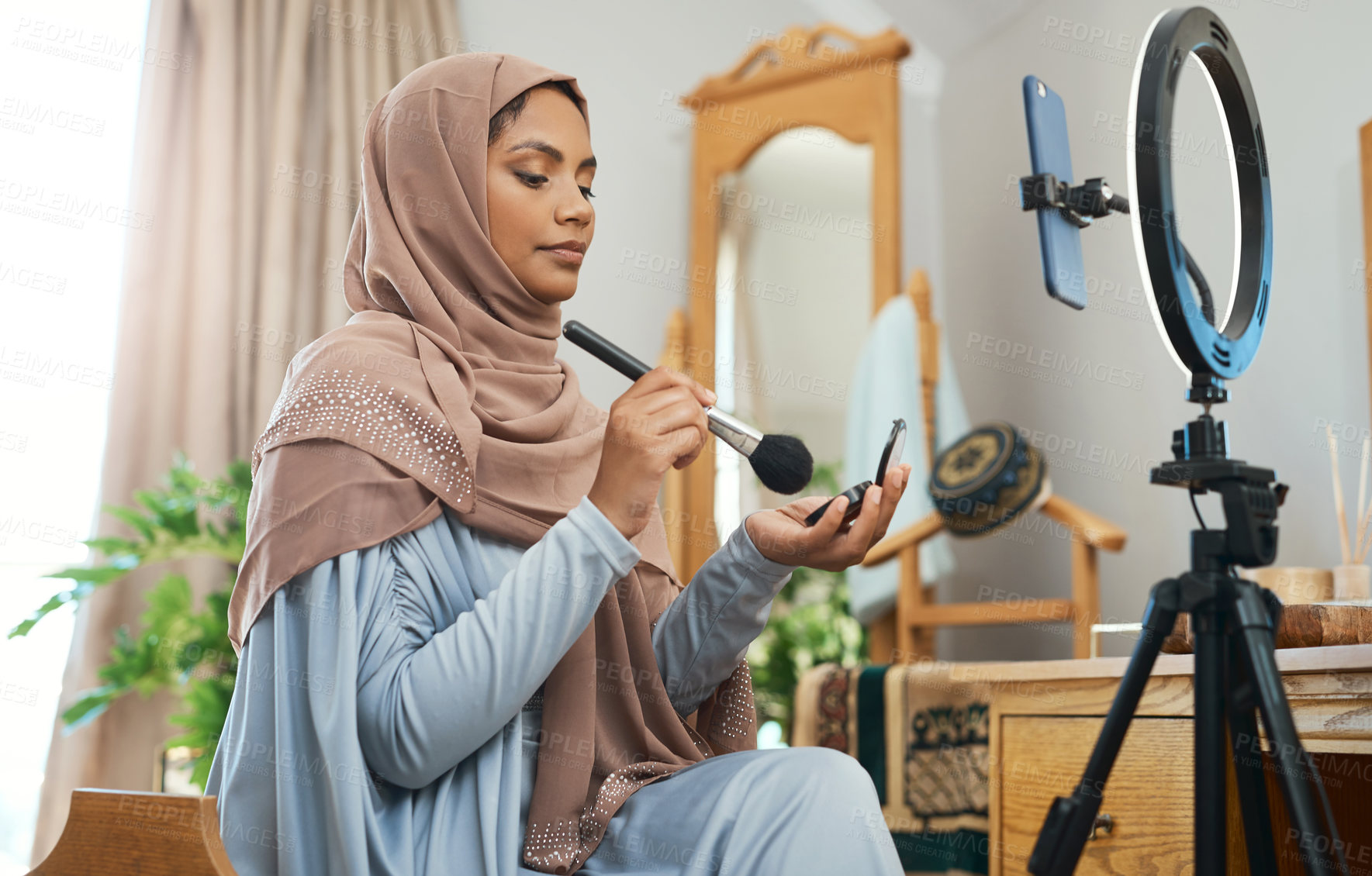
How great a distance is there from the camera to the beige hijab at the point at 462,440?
0.87 metres

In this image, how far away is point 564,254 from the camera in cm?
107

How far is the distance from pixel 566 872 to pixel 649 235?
2265 mm

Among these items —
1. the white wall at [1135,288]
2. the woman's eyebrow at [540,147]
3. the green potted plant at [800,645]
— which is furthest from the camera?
the green potted plant at [800,645]

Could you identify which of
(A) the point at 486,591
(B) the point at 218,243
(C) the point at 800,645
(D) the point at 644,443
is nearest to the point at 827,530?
(D) the point at 644,443

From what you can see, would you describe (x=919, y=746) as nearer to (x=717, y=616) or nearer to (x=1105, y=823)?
(x=1105, y=823)

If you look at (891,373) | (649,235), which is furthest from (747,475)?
(649,235)

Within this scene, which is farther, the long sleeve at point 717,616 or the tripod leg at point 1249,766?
the long sleeve at point 717,616

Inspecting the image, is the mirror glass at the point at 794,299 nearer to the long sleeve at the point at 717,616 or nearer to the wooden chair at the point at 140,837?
the long sleeve at the point at 717,616

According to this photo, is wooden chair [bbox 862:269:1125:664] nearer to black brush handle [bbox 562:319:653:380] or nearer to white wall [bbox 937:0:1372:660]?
white wall [bbox 937:0:1372:660]

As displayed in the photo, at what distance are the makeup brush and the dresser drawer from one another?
40 cm

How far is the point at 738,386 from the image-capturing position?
8.63 feet

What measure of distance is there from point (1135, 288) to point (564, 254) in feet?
4.87

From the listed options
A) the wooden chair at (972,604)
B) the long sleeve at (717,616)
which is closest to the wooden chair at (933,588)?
the wooden chair at (972,604)

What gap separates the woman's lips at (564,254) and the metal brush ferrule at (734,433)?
8.6 inches
